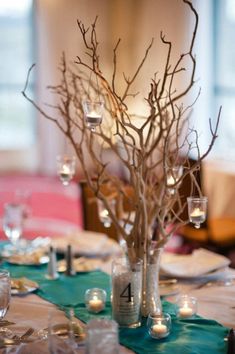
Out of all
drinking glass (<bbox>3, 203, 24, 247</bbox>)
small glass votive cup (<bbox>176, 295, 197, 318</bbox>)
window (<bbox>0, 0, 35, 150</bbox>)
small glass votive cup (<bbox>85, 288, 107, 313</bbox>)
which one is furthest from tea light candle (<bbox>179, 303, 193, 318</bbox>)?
window (<bbox>0, 0, 35, 150</bbox>)

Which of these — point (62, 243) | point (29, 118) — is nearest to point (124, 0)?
point (29, 118)

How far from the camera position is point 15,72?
376 inches

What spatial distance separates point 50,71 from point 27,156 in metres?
1.15

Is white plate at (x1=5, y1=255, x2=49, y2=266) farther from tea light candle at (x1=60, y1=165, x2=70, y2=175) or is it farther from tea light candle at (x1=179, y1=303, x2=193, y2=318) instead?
tea light candle at (x1=179, y1=303, x2=193, y2=318)

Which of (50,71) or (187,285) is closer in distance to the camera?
(187,285)

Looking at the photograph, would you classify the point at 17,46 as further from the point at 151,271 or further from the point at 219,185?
the point at 151,271

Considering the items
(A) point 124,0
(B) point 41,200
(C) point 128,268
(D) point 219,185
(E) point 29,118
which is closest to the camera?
(C) point 128,268

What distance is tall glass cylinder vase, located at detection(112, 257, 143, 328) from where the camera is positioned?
213cm

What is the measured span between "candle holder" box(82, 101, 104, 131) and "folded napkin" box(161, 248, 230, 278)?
74cm

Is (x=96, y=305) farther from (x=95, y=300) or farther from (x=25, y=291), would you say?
(x=25, y=291)

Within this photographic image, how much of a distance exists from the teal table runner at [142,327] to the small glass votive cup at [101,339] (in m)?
0.30

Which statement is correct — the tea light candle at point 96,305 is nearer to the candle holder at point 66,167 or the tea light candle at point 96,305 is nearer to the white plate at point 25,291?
the white plate at point 25,291

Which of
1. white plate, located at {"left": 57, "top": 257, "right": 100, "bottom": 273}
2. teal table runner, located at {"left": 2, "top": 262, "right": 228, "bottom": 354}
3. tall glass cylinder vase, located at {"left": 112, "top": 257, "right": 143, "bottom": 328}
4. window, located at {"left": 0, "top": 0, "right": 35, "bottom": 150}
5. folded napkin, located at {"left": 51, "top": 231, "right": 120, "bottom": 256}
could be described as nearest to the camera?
teal table runner, located at {"left": 2, "top": 262, "right": 228, "bottom": 354}

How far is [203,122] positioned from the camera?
759 centimetres
